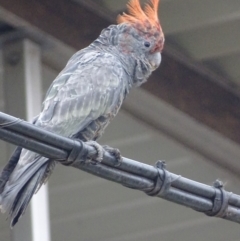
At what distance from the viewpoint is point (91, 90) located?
4062 millimetres

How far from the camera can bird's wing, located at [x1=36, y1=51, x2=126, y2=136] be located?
392 cm

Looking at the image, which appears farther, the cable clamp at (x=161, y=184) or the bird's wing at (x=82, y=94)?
the bird's wing at (x=82, y=94)

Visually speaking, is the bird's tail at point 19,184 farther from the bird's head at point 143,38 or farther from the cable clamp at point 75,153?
the bird's head at point 143,38

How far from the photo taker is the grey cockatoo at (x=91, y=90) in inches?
140

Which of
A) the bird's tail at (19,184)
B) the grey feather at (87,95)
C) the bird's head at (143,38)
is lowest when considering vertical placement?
the bird's tail at (19,184)

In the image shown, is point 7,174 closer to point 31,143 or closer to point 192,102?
point 31,143

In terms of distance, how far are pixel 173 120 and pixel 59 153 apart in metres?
2.73

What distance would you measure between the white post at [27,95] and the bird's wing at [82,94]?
70cm

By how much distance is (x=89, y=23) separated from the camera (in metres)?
5.15

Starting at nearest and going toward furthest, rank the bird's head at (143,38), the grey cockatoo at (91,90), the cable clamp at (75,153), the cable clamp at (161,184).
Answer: the cable clamp at (75,153) < the cable clamp at (161,184) < the grey cockatoo at (91,90) < the bird's head at (143,38)

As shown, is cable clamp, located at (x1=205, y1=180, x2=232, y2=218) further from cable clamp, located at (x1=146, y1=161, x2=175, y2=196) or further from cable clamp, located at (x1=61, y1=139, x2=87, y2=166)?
cable clamp, located at (x1=61, y1=139, x2=87, y2=166)

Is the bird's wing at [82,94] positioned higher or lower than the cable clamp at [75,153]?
higher

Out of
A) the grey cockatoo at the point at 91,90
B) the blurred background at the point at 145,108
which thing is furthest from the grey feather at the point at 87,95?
the blurred background at the point at 145,108

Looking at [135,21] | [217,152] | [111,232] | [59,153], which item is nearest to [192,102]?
[217,152]
